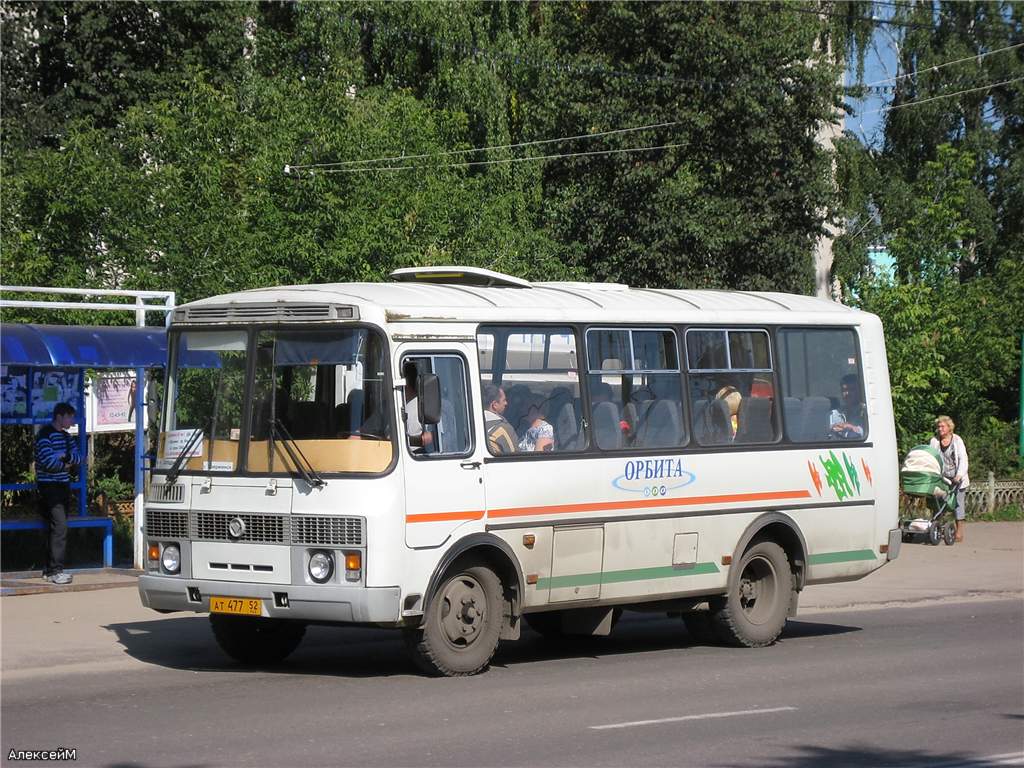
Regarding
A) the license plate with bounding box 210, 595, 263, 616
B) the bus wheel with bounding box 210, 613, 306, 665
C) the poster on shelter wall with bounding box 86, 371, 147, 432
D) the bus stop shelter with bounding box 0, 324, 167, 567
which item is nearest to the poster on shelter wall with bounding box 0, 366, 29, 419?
the bus stop shelter with bounding box 0, 324, 167, 567

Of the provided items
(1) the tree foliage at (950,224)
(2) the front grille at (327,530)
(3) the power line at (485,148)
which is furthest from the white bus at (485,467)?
(1) the tree foliage at (950,224)

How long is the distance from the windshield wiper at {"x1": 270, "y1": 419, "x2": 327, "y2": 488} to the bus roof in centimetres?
79

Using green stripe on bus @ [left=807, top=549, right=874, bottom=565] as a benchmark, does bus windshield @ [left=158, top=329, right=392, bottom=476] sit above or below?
above

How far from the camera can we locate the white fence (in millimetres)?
28359

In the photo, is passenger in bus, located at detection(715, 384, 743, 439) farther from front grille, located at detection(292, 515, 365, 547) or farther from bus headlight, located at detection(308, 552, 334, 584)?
bus headlight, located at detection(308, 552, 334, 584)

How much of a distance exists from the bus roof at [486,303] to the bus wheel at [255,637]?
236cm

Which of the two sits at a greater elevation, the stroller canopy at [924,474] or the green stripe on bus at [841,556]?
the stroller canopy at [924,474]

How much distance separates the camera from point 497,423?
1177cm

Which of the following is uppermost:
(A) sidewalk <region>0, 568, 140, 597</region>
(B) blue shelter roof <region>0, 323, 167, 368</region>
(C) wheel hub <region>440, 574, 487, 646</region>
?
(B) blue shelter roof <region>0, 323, 167, 368</region>

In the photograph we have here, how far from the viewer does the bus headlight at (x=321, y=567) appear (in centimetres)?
1073

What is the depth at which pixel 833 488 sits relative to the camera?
1443 cm

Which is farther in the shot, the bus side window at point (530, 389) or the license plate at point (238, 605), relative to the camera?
the bus side window at point (530, 389)

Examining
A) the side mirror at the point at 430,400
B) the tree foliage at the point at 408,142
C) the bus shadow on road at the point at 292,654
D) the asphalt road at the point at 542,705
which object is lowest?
the asphalt road at the point at 542,705

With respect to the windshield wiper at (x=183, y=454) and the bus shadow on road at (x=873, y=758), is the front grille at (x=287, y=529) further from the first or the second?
the bus shadow on road at (x=873, y=758)
